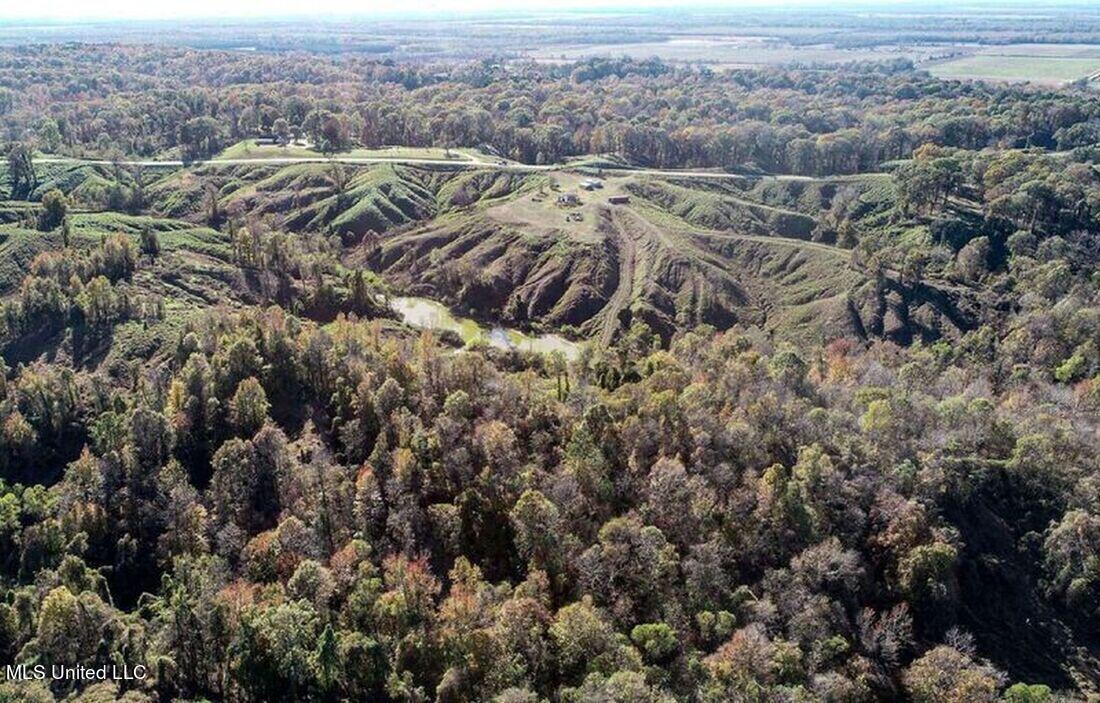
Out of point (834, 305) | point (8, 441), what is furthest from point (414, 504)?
point (834, 305)

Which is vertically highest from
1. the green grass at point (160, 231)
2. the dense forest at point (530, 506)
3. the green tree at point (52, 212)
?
the green tree at point (52, 212)

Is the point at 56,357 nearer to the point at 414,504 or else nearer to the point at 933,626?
the point at 414,504

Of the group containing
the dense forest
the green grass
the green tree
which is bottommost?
the dense forest

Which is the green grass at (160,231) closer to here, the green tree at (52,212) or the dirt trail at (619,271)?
the green tree at (52,212)

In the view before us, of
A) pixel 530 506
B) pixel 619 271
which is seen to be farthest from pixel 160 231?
pixel 530 506

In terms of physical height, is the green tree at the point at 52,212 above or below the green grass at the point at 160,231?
above

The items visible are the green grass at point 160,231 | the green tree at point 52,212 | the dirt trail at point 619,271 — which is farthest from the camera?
the green tree at point 52,212

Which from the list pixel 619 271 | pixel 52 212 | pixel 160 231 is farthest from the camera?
pixel 160 231

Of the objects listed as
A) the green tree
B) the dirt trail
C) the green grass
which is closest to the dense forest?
the dirt trail

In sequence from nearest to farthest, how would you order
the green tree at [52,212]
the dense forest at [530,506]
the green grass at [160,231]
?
the dense forest at [530,506] → the green grass at [160,231] → the green tree at [52,212]

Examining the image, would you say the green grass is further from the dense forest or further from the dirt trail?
the dirt trail

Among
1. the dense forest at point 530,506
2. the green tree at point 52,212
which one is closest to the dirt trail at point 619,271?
the dense forest at point 530,506

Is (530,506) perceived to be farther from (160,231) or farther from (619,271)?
(160,231)
